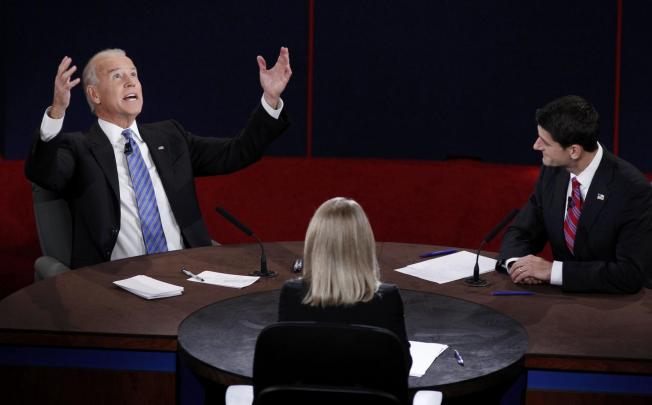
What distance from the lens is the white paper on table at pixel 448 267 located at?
2.88 meters

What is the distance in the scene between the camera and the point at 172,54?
473 centimetres

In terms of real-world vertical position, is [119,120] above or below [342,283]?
above

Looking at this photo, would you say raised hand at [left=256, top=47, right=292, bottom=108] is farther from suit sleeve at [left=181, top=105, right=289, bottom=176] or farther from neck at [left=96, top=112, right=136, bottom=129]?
neck at [left=96, top=112, right=136, bottom=129]

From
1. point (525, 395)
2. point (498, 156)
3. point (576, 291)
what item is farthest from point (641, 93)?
point (525, 395)

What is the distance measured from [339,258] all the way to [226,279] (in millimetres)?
928

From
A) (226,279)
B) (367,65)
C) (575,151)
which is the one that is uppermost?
(367,65)

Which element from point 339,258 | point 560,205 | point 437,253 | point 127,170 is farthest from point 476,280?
point 127,170

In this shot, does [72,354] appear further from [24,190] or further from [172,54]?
[172,54]

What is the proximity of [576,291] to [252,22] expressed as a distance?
2695 millimetres

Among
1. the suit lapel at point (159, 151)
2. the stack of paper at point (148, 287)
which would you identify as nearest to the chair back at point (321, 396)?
the stack of paper at point (148, 287)

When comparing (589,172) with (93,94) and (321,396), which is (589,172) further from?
(93,94)

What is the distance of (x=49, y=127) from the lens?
3.14 meters

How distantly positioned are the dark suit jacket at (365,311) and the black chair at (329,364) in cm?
24

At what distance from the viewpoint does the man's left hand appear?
274 cm
